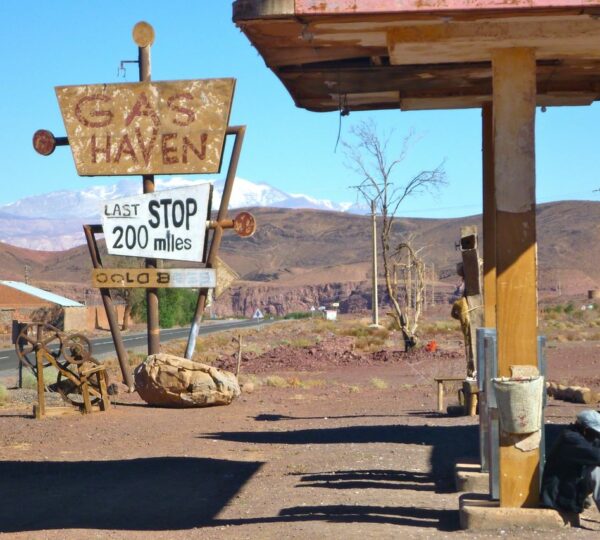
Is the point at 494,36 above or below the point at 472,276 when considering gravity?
above

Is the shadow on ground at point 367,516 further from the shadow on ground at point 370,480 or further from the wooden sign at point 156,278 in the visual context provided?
the wooden sign at point 156,278

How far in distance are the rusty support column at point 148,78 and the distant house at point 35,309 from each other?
160 ft

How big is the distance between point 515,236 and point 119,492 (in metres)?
4.91

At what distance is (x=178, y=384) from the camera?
1817 centimetres

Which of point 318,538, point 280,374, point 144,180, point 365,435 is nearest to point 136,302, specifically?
point 280,374

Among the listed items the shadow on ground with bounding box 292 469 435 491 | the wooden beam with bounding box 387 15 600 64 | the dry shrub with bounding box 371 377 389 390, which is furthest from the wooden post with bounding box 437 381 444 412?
the wooden beam with bounding box 387 15 600 64

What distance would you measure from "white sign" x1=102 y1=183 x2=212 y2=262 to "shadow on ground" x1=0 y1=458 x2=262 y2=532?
25.0ft

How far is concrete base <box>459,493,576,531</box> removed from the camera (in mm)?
7613

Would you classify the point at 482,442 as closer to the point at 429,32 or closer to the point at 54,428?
the point at 429,32

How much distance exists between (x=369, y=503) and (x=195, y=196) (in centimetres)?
1163

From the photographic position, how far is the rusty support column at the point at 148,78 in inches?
794

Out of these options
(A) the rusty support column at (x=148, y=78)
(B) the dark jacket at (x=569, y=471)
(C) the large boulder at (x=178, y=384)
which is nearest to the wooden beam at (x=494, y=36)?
(B) the dark jacket at (x=569, y=471)

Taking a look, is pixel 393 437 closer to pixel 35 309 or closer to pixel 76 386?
pixel 76 386

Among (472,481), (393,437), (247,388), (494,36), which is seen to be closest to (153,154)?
(247,388)
